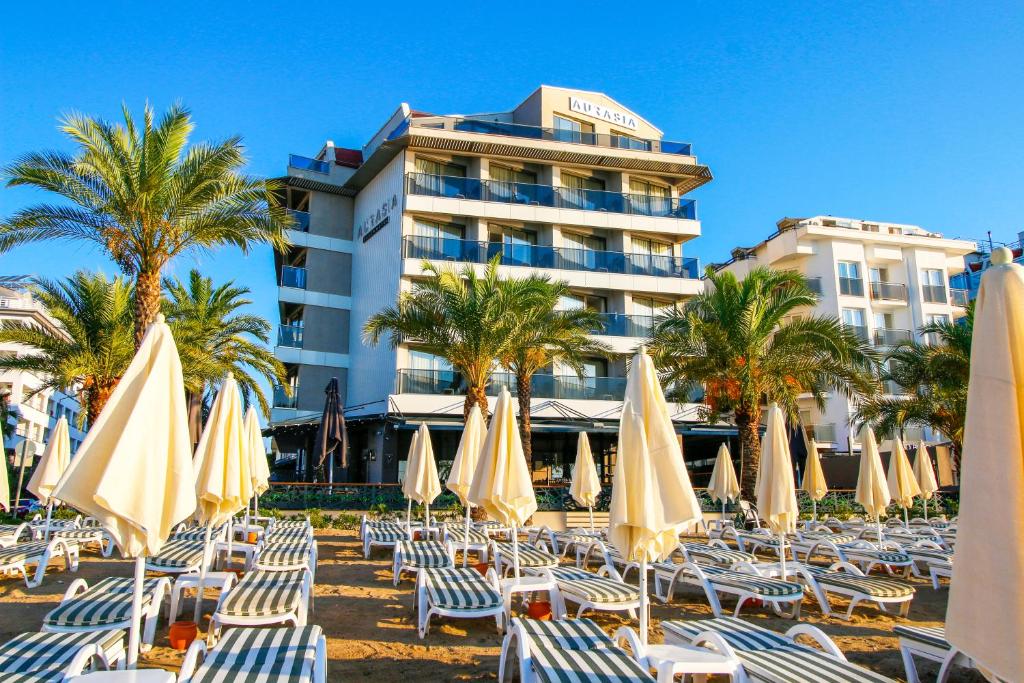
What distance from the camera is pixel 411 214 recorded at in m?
28.9

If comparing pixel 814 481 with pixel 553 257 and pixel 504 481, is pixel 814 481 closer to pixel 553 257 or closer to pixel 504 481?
pixel 504 481

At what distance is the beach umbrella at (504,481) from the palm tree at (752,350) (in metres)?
10.7

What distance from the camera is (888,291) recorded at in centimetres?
3934

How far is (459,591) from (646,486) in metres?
3.20

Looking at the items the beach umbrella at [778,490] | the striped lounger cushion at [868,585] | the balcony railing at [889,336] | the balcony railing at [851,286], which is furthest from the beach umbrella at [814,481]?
the balcony railing at [889,336]

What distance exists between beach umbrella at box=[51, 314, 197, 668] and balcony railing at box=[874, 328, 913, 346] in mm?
40335

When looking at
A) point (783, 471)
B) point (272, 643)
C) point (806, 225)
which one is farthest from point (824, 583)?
point (806, 225)

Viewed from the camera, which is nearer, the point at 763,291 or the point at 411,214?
the point at 763,291

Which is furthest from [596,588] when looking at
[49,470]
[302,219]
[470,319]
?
[302,219]

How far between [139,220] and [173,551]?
278 inches

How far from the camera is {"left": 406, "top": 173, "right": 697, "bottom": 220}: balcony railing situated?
29.4 meters

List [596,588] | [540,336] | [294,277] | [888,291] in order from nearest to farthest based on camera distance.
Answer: [596,588], [540,336], [294,277], [888,291]

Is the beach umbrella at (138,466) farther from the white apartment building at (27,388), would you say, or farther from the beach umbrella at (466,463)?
the white apartment building at (27,388)

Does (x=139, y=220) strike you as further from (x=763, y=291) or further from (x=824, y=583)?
(x=763, y=291)
